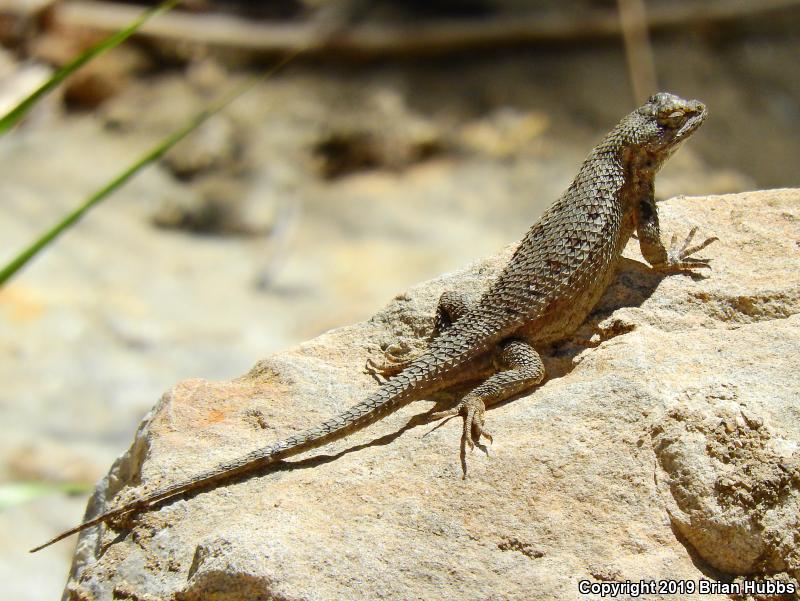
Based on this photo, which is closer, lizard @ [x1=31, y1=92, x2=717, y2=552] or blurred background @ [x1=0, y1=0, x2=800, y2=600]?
lizard @ [x1=31, y1=92, x2=717, y2=552]

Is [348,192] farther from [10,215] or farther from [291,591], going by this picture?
[291,591]

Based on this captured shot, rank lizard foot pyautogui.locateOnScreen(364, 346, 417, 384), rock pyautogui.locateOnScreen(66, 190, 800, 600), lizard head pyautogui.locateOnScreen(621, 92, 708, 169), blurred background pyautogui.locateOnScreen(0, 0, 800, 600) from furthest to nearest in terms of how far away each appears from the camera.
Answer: blurred background pyautogui.locateOnScreen(0, 0, 800, 600)
lizard head pyautogui.locateOnScreen(621, 92, 708, 169)
lizard foot pyautogui.locateOnScreen(364, 346, 417, 384)
rock pyautogui.locateOnScreen(66, 190, 800, 600)

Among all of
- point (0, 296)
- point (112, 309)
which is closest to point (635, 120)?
point (112, 309)

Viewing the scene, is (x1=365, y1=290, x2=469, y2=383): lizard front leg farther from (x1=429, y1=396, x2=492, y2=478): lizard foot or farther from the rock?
(x1=429, y1=396, x2=492, y2=478): lizard foot

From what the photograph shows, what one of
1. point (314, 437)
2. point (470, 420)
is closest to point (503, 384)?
point (470, 420)

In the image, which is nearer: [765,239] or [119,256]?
[765,239]

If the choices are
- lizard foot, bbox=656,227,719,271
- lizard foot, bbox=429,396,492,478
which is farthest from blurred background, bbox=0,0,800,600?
lizard foot, bbox=656,227,719,271

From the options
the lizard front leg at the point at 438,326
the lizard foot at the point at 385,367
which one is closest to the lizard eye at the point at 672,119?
the lizard front leg at the point at 438,326
